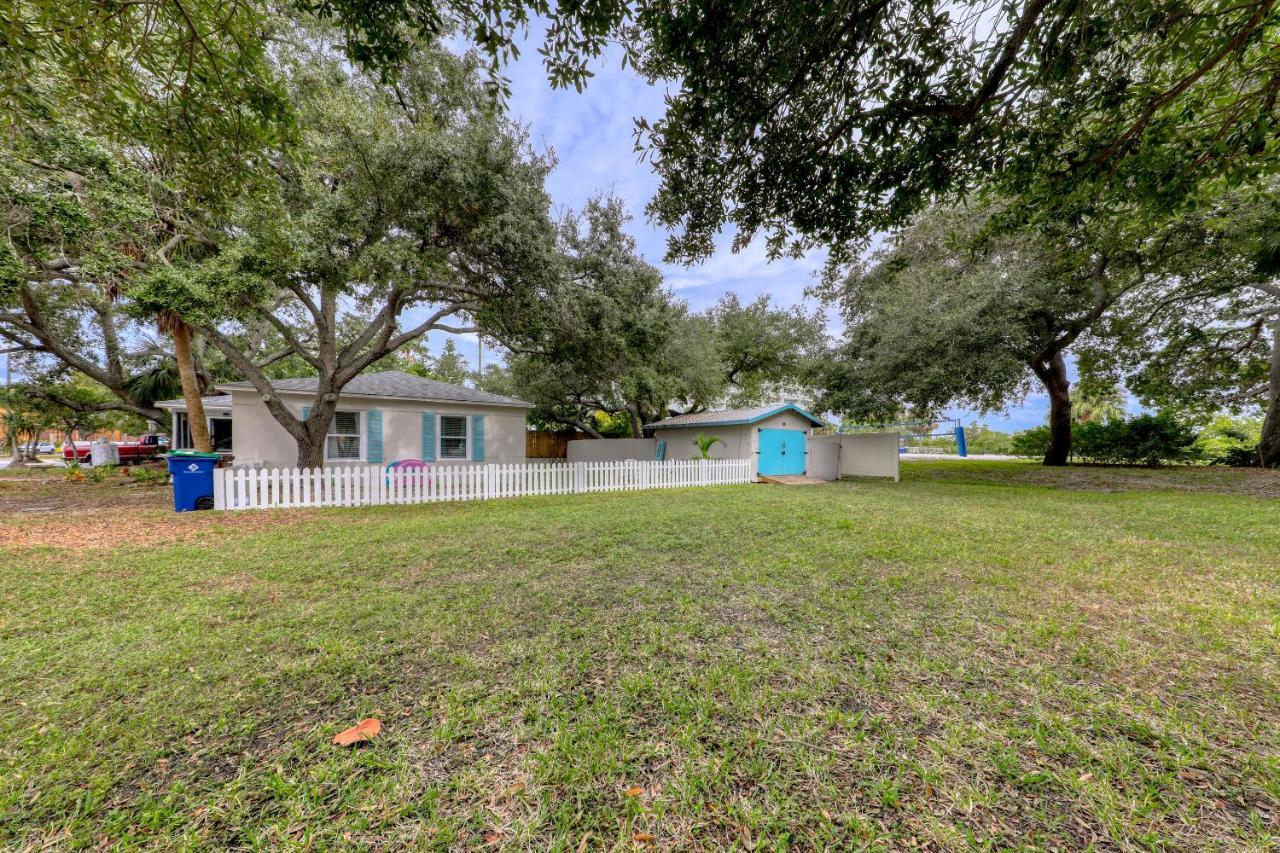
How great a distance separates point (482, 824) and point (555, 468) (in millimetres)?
8865

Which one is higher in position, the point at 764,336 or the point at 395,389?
the point at 764,336

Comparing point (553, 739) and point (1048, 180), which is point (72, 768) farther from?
point (1048, 180)

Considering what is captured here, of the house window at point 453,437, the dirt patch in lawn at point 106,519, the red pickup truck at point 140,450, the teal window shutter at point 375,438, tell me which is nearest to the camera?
the dirt patch in lawn at point 106,519

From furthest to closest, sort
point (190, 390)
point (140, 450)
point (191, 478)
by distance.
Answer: point (140, 450) → point (190, 390) → point (191, 478)

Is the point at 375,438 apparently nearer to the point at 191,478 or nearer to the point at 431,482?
the point at 431,482

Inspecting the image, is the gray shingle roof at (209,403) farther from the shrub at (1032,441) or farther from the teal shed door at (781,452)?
the shrub at (1032,441)

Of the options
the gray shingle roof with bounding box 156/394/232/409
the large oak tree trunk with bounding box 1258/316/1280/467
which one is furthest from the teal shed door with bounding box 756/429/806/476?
the gray shingle roof with bounding box 156/394/232/409

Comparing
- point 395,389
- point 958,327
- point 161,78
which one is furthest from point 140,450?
point 958,327

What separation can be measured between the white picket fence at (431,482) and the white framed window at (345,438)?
2080 millimetres

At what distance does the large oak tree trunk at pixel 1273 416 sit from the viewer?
1227 cm

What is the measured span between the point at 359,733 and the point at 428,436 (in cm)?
1178

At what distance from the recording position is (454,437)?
43.7 feet

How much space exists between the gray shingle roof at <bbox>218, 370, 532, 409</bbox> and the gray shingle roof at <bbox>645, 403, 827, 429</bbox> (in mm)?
4931

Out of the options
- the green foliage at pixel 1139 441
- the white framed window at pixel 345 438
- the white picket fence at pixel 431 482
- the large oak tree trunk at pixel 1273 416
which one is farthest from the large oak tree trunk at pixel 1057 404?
the white framed window at pixel 345 438
